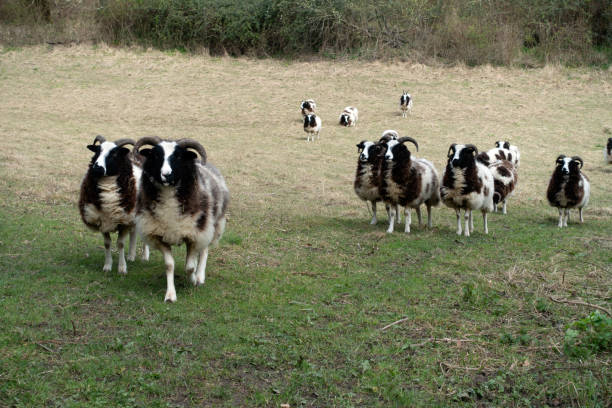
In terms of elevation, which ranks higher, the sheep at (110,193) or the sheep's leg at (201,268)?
the sheep at (110,193)

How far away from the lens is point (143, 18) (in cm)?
3997

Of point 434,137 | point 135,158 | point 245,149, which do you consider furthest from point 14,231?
point 434,137

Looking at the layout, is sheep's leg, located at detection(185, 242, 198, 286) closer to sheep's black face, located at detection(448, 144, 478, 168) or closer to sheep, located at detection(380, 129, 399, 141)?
sheep's black face, located at detection(448, 144, 478, 168)

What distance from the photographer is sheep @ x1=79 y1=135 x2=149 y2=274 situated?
8.00m

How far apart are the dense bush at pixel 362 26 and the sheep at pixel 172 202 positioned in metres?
30.9

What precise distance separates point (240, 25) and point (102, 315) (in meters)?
34.4

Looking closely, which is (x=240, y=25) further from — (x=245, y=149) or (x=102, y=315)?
(x=102, y=315)


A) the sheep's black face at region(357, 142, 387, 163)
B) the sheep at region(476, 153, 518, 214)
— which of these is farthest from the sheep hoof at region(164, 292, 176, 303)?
the sheep at region(476, 153, 518, 214)

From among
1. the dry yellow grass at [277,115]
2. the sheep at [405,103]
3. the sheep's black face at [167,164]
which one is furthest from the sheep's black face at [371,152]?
the sheep at [405,103]

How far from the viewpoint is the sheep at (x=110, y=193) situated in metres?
8.00

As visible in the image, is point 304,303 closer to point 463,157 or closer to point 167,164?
point 167,164

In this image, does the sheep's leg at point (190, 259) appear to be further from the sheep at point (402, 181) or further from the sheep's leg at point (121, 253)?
the sheep at point (402, 181)

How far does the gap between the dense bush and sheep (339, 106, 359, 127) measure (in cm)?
1096

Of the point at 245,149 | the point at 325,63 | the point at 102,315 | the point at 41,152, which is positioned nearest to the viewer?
the point at 102,315
